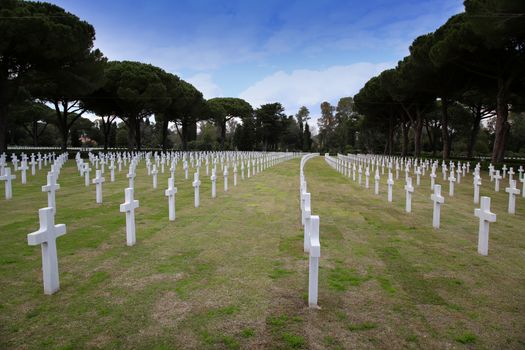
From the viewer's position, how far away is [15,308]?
386 centimetres

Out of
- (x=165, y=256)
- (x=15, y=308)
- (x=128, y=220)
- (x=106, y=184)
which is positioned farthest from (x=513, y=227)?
(x=106, y=184)

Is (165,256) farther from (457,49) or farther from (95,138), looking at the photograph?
(95,138)

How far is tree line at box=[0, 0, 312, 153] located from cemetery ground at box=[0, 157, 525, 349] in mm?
18876

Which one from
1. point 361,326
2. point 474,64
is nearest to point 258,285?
point 361,326

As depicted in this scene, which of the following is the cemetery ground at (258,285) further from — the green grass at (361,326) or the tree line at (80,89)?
the tree line at (80,89)

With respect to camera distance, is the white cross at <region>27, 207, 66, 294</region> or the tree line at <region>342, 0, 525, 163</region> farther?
the tree line at <region>342, 0, 525, 163</region>

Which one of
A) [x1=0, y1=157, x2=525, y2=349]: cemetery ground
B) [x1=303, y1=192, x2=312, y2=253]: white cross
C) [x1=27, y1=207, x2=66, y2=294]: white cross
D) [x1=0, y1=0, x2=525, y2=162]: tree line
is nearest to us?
[x1=0, y1=157, x2=525, y2=349]: cemetery ground

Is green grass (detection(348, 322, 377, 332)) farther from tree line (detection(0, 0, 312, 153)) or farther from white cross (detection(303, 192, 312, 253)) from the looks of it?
tree line (detection(0, 0, 312, 153))

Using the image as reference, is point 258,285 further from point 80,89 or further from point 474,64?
point 80,89

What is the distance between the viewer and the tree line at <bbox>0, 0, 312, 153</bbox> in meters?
23.4

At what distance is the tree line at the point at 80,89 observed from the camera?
23406 millimetres

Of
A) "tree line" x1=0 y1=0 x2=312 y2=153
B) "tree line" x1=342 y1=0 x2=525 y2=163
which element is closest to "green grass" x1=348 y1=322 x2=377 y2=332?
"tree line" x1=342 y1=0 x2=525 y2=163

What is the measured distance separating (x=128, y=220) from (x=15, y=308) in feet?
7.95

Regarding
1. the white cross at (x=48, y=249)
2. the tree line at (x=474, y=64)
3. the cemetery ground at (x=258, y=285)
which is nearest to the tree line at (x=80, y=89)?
the cemetery ground at (x=258, y=285)
